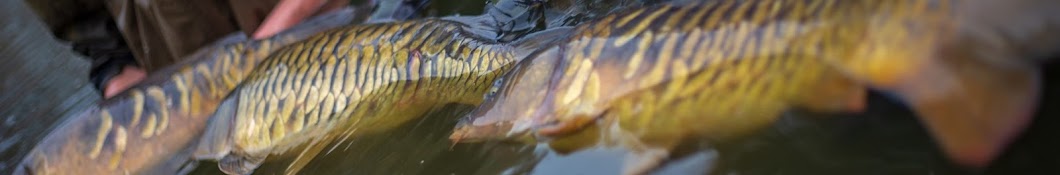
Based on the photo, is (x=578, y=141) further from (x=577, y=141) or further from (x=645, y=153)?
(x=645, y=153)

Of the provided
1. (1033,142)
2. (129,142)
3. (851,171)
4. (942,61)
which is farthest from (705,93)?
(129,142)

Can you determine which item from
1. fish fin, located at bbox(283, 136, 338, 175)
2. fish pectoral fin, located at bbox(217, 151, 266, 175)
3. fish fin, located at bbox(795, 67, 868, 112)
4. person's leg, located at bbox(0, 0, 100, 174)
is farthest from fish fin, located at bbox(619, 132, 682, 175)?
person's leg, located at bbox(0, 0, 100, 174)

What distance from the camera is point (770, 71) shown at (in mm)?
1282

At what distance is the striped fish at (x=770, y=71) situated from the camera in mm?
1109

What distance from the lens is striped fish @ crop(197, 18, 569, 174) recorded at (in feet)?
6.57

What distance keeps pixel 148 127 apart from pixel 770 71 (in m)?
1.62

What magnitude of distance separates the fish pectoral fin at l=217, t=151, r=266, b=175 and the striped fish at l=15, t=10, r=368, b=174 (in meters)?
0.13

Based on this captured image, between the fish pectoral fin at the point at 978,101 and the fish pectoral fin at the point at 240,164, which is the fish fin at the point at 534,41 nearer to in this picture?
the fish pectoral fin at the point at 240,164

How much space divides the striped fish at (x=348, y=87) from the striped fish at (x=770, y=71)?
0.36 metres

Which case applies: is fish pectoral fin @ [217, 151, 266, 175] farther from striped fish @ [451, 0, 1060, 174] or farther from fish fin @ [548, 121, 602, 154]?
fish fin @ [548, 121, 602, 154]

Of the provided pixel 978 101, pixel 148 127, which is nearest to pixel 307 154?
pixel 148 127

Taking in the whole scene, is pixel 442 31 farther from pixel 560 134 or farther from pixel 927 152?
pixel 927 152

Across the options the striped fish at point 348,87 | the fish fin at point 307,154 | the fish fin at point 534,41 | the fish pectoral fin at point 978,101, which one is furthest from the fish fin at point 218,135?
the fish pectoral fin at point 978,101

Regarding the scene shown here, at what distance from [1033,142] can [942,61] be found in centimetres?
18
